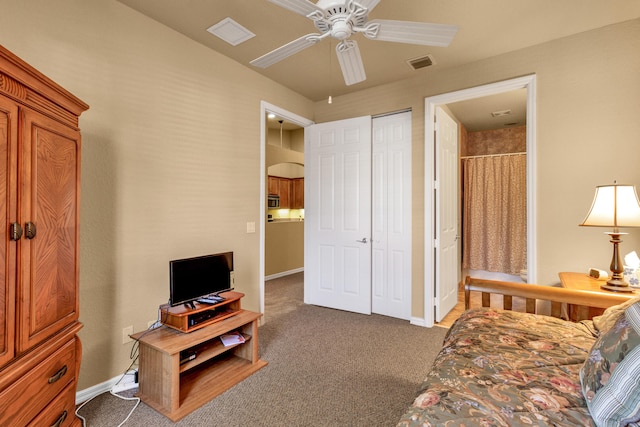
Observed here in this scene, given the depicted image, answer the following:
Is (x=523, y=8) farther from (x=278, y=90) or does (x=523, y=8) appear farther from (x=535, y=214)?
(x=278, y=90)

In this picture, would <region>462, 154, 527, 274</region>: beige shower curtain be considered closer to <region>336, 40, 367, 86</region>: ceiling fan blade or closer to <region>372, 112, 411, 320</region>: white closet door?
<region>372, 112, 411, 320</region>: white closet door

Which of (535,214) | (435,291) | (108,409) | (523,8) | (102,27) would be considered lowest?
(108,409)

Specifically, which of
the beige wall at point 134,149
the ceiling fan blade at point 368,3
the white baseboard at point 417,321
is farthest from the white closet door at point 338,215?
the ceiling fan blade at point 368,3

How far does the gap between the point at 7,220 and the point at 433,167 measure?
3.25 m

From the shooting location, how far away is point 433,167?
10.6 ft

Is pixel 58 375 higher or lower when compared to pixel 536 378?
lower

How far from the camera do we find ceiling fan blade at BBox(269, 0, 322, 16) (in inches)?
55.0

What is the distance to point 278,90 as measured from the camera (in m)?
3.50

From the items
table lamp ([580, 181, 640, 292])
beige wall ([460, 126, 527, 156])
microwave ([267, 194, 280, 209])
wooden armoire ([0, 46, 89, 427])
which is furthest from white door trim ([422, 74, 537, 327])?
microwave ([267, 194, 280, 209])

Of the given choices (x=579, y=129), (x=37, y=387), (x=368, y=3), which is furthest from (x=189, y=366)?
(x=579, y=129)

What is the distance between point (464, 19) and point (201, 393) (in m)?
3.31

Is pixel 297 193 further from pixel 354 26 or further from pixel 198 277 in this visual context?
pixel 354 26

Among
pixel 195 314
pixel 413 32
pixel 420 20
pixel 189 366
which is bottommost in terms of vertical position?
pixel 189 366

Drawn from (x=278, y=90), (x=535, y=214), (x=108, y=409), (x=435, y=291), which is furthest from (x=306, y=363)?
(x=278, y=90)
